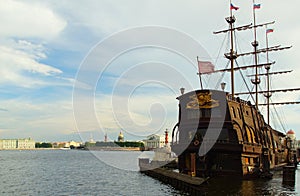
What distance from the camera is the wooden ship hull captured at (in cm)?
3891

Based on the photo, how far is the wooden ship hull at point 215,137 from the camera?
38.9m

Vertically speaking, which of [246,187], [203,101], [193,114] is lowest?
[246,187]

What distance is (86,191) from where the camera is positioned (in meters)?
36.6

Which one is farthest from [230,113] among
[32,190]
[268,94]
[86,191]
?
[268,94]

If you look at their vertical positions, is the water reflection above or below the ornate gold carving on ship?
below

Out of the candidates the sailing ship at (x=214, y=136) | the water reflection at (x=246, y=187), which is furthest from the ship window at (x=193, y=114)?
the water reflection at (x=246, y=187)

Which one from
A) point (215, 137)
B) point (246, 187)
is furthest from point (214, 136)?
point (246, 187)

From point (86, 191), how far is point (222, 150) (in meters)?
15.4

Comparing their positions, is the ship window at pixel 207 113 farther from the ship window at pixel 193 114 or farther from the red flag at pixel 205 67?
the red flag at pixel 205 67

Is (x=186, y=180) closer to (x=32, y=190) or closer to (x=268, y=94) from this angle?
(x=32, y=190)

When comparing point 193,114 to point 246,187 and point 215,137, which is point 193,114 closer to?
point 215,137

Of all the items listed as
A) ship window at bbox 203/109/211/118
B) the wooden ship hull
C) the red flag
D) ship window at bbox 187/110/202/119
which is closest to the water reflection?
the wooden ship hull

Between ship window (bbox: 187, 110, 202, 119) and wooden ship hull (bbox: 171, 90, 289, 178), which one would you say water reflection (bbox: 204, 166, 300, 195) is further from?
ship window (bbox: 187, 110, 202, 119)

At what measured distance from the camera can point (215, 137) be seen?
40031mm
